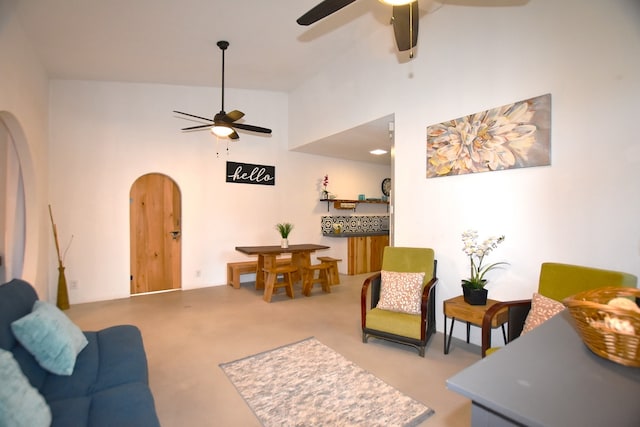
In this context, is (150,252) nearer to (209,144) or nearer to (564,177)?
(209,144)

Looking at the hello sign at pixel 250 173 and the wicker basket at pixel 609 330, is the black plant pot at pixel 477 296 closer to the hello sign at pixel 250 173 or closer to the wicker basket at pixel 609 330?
the wicker basket at pixel 609 330

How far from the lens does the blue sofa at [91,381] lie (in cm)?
139

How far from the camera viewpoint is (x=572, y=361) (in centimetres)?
88

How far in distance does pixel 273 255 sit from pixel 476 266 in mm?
2782

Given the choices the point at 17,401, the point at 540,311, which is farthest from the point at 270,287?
the point at 17,401

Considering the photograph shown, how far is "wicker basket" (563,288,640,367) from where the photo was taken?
808mm

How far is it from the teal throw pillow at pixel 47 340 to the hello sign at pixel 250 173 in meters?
3.99

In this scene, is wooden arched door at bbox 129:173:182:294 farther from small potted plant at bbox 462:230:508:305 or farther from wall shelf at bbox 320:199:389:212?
small potted plant at bbox 462:230:508:305

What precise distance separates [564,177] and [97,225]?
18.6 ft

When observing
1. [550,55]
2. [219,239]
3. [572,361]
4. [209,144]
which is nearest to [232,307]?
[219,239]

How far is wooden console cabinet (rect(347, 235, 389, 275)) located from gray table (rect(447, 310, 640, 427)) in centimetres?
575

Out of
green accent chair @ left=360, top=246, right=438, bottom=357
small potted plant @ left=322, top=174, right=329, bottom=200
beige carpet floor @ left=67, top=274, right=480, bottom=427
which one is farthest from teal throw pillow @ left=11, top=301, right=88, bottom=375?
small potted plant @ left=322, top=174, right=329, bottom=200

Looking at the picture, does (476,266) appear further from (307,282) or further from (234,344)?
(307,282)

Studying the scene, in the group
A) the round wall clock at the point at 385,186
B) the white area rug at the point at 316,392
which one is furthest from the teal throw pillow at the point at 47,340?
the round wall clock at the point at 385,186
